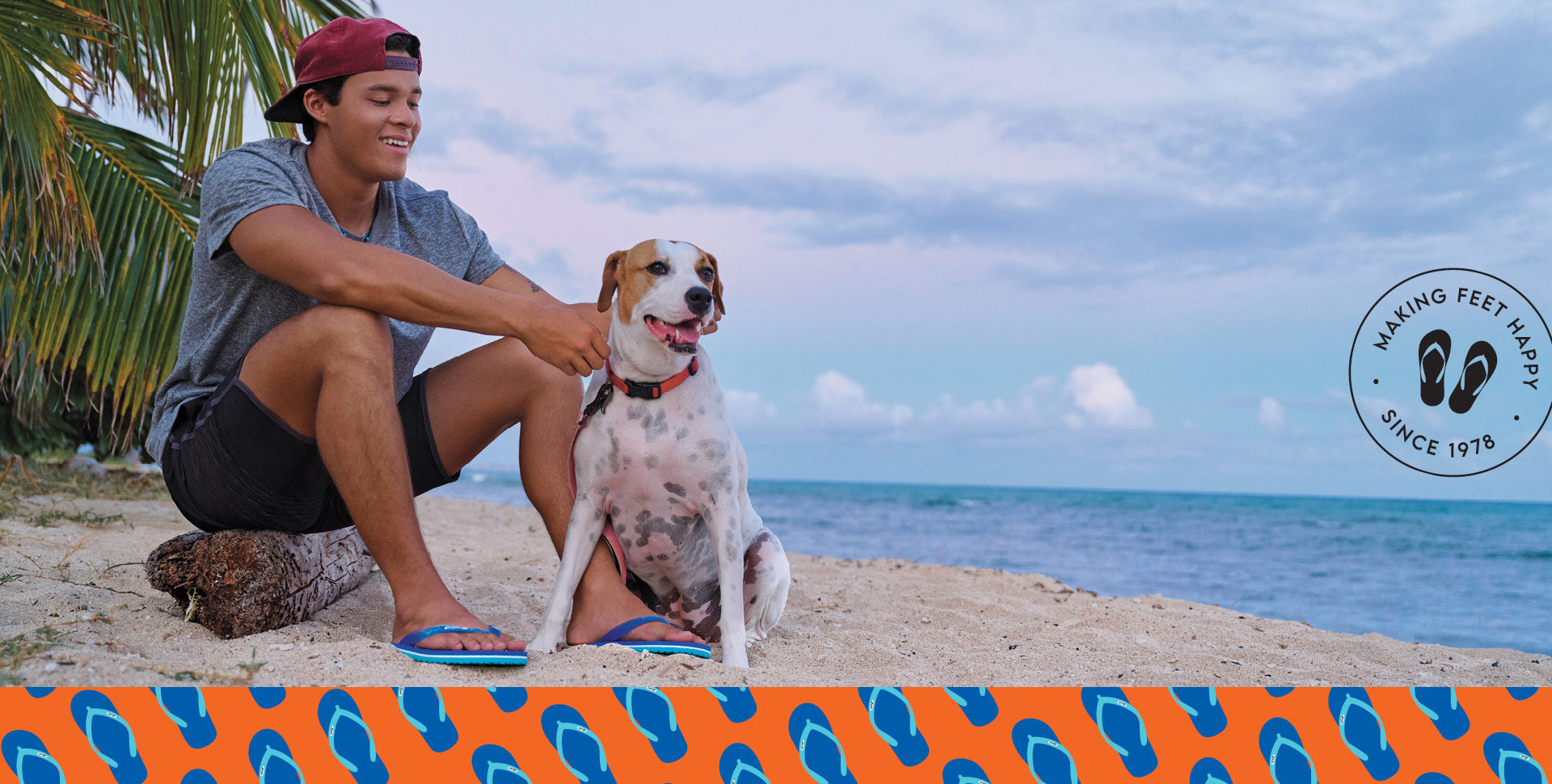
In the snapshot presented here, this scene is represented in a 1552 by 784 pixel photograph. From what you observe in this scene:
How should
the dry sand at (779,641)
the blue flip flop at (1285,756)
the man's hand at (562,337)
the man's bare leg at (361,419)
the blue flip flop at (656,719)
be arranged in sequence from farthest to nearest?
the man's bare leg at (361,419), the man's hand at (562,337), the dry sand at (779,641), the blue flip flop at (1285,756), the blue flip flop at (656,719)

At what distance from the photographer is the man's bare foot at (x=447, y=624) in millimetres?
2418

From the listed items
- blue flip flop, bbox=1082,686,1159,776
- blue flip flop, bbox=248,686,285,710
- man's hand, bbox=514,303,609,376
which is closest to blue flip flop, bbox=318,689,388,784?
blue flip flop, bbox=248,686,285,710

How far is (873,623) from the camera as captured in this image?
12.2 ft

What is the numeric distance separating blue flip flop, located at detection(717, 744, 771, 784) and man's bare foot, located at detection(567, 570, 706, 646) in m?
0.82

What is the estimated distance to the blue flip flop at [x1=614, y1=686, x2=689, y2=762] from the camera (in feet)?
6.27

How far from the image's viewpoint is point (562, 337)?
241 cm

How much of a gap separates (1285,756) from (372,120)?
2.81m

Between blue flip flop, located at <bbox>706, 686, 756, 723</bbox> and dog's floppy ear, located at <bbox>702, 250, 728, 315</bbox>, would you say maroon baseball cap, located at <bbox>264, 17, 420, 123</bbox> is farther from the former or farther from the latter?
blue flip flop, located at <bbox>706, 686, 756, 723</bbox>

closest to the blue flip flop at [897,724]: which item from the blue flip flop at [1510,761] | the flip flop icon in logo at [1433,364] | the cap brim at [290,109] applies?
the blue flip flop at [1510,761]

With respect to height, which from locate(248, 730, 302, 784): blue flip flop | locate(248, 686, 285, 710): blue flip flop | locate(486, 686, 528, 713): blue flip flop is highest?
locate(486, 686, 528, 713): blue flip flop

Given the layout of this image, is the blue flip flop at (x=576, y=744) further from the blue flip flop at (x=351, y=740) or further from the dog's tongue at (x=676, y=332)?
the dog's tongue at (x=676, y=332)

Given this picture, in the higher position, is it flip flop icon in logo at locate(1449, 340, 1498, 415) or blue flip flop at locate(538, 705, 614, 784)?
flip flop icon in logo at locate(1449, 340, 1498, 415)

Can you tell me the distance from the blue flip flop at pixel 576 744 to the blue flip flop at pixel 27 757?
903 millimetres

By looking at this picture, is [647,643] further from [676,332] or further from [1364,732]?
[1364,732]
